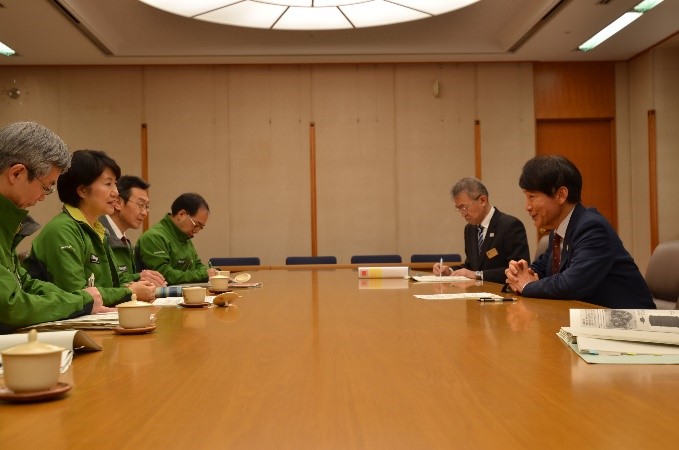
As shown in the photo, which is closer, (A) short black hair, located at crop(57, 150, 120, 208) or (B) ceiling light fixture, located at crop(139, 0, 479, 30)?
(A) short black hair, located at crop(57, 150, 120, 208)

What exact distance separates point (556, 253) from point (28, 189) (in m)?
2.48

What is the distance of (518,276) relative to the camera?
11.2 ft

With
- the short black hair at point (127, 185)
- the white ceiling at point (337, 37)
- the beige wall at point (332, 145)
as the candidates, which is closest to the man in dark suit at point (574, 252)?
the short black hair at point (127, 185)

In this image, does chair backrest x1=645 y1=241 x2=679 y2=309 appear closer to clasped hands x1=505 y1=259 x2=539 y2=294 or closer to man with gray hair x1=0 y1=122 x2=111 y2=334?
clasped hands x1=505 y1=259 x2=539 y2=294

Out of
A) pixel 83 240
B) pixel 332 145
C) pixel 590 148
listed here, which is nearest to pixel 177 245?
pixel 83 240

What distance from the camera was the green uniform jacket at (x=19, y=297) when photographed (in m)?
2.11

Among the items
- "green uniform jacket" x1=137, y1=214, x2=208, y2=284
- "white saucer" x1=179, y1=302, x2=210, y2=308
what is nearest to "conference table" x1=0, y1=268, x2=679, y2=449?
"white saucer" x1=179, y1=302, x2=210, y2=308

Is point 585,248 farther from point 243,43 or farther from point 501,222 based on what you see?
point 243,43

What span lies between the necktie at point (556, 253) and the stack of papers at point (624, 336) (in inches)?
65.0

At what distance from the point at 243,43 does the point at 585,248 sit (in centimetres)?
681

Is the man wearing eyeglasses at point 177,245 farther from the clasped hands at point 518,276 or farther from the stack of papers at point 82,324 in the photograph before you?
the stack of papers at point 82,324

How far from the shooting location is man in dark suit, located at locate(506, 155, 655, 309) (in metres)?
3.13

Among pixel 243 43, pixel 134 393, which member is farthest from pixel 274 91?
pixel 134 393

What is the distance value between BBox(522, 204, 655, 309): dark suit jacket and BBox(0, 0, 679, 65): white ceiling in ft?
16.0
